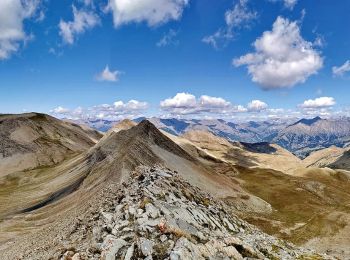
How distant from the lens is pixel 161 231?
32.4 metres

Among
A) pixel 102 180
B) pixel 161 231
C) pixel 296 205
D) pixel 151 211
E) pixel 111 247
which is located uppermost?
pixel 151 211

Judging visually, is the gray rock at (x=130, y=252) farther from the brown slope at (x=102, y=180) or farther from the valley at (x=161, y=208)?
the brown slope at (x=102, y=180)

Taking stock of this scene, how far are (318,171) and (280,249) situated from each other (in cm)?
16960

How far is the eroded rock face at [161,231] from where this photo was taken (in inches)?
1181

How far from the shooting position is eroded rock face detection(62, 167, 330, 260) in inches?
1181

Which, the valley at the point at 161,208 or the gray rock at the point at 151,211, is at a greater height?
the gray rock at the point at 151,211

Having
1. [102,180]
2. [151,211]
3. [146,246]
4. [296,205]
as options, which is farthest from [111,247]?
[296,205]

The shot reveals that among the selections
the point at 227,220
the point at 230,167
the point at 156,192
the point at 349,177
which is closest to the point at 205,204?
the point at 227,220

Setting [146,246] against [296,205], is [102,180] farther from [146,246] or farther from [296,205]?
[146,246]

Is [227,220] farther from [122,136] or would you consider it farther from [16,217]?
[122,136]

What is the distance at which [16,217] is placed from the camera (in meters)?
99.2

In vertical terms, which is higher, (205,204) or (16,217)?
(205,204)

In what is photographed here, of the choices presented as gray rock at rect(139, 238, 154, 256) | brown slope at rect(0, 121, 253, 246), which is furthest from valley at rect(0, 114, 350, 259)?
brown slope at rect(0, 121, 253, 246)

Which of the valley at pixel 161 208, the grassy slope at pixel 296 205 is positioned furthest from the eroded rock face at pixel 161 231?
the grassy slope at pixel 296 205
